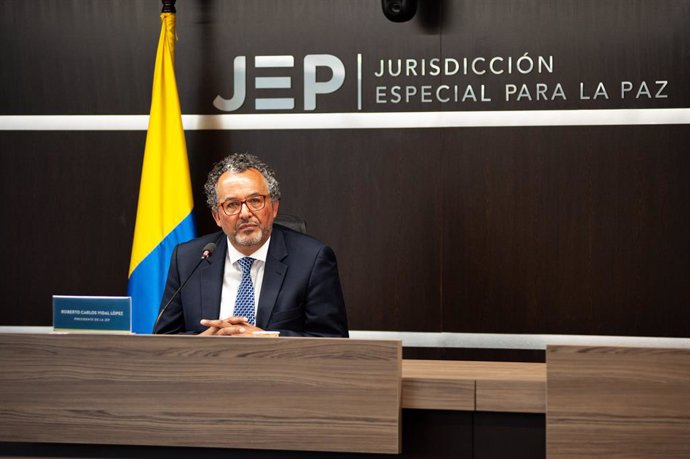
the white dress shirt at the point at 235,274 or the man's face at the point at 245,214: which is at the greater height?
the man's face at the point at 245,214

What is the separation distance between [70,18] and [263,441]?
3162 mm

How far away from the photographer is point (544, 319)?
182 inches

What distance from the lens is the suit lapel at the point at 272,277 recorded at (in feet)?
10.8

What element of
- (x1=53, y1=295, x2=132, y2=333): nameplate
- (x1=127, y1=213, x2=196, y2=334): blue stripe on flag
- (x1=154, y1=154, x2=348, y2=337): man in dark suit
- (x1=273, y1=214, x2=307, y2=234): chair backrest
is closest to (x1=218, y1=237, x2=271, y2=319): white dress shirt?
(x1=154, y1=154, x2=348, y2=337): man in dark suit

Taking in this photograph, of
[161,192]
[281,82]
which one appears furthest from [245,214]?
[281,82]

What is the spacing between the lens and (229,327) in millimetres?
2943

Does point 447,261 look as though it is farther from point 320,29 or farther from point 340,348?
point 340,348

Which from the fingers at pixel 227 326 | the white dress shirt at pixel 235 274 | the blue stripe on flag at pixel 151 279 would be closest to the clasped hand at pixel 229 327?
the fingers at pixel 227 326

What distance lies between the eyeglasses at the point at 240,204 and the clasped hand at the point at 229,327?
544mm

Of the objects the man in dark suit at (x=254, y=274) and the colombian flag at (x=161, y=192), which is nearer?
the man in dark suit at (x=254, y=274)

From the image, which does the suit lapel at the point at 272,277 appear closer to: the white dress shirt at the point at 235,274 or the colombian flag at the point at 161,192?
the white dress shirt at the point at 235,274

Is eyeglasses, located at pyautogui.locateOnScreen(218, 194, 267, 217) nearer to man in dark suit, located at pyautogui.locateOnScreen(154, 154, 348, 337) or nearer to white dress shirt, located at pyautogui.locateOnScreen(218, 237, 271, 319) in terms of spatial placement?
man in dark suit, located at pyautogui.locateOnScreen(154, 154, 348, 337)

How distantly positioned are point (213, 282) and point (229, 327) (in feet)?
1.53

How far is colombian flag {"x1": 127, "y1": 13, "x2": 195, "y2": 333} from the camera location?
451cm
